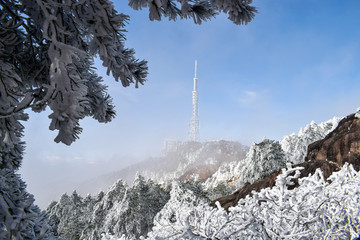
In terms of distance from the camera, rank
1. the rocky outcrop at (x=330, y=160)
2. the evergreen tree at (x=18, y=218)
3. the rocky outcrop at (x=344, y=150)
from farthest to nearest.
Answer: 1. the rocky outcrop at (x=344, y=150)
2. the rocky outcrop at (x=330, y=160)
3. the evergreen tree at (x=18, y=218)

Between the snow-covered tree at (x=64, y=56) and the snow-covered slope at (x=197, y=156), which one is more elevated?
the snow-covered slope at (x=197, y=156)

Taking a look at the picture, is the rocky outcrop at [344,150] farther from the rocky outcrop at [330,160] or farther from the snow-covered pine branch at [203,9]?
the snow-covered pine branch at [203,9]

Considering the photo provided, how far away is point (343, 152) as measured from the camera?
1681 cm

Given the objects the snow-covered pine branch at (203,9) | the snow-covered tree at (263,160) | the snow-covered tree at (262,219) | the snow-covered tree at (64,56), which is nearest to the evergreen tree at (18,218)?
the snow-covered tree at (64,56)

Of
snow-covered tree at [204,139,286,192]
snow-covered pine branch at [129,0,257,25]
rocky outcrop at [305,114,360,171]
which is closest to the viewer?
snow-covered pine branch at [129,0,257,25]

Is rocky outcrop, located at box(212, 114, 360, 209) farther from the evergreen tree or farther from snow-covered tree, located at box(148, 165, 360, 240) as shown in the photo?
the evergreen tree

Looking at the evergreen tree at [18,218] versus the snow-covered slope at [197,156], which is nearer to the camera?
the evergreen tree at [18,218]

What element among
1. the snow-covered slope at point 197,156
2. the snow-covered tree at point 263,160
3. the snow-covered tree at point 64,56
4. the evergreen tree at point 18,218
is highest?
the snow-covered slope at point 197,156

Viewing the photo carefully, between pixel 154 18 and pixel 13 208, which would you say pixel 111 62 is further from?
pixel 13 208

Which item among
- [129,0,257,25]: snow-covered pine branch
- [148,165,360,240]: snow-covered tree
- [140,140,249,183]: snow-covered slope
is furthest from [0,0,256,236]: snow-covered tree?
[140,140,249,183]: snow-covered slope

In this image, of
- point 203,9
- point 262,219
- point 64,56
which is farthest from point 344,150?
point 64,56

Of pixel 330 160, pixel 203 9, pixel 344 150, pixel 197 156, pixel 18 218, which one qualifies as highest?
pixel 197 156

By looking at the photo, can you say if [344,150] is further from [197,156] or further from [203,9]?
[197,156]

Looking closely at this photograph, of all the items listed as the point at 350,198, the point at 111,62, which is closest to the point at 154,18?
the point at 111,62
